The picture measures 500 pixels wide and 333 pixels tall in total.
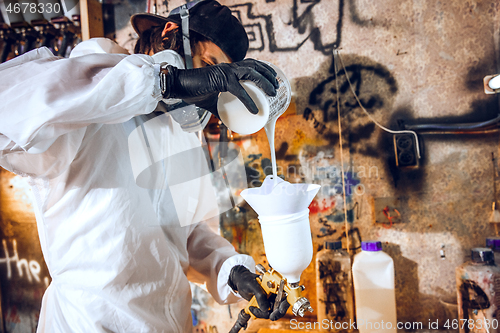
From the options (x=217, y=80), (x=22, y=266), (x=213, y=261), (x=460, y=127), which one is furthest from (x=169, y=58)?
(x=22, y=266)

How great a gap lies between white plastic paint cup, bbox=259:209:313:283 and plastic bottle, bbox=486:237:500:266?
981 millimetres

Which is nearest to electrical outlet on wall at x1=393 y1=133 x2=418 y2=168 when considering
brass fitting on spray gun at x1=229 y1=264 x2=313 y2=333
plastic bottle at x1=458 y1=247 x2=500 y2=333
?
plastic bottle at x1=458 y1=247 x2=500 y2=333

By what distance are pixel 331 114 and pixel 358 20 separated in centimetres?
49

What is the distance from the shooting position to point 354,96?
156 centimetres

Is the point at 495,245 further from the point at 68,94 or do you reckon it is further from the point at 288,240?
the point at 68,94

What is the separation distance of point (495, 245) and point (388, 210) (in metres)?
0.43

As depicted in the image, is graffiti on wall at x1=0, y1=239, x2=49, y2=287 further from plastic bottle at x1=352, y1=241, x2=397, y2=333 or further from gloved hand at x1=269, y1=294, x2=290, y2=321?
plastic bottle at x1=352, y1=241, x2=397, y2=333

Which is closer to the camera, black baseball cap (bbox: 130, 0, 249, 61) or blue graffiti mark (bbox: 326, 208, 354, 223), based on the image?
black baseball cap (bbox: 130, 0, 249, 61)

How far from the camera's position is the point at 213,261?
1229mm

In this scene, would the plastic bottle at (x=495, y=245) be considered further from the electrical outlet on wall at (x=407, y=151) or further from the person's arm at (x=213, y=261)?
the person's arm at (x=213, y=261)

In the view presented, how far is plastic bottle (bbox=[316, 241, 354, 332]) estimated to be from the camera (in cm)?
139

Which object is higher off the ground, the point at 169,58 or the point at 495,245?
the point at 169,58

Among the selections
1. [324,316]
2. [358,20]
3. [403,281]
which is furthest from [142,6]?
[403,281]

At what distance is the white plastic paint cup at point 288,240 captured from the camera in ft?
2.66
